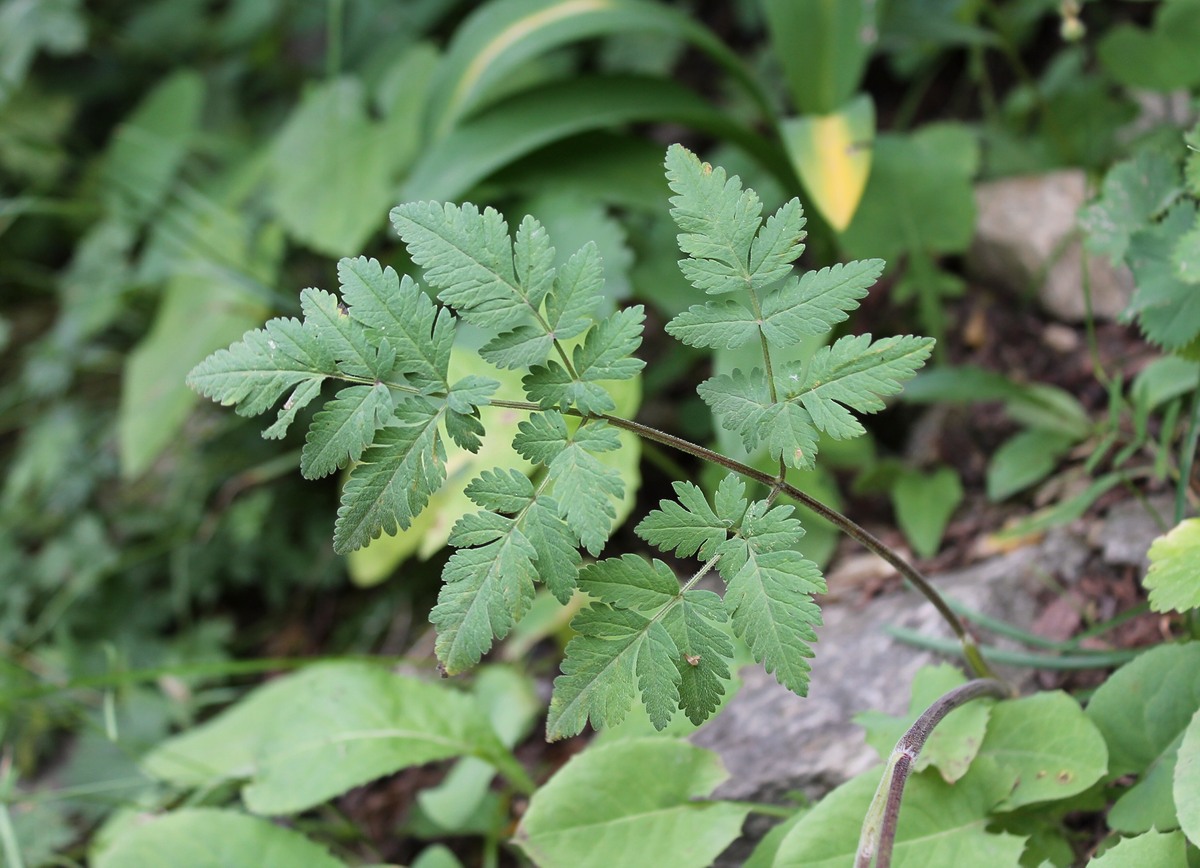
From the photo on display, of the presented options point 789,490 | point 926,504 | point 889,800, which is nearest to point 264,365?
point 789,490

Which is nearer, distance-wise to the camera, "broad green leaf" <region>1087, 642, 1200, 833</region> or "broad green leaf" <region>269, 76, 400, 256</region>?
"broad green leaf" <region>1087, 642, 1200, 833</region>

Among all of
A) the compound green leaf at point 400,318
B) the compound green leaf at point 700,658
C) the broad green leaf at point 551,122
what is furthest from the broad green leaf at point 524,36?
the compound green leaf at point 700,658

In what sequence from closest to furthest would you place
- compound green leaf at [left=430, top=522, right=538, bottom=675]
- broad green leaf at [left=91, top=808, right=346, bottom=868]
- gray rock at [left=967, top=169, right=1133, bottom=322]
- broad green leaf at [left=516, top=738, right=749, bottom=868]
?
1. compound green leaf at [left=430, top=522, right=538, bottom=675]
2. broad green leaf at [left=516, top=738, right=749, bottom=868]
3. broad green leaf at [left=91, top=808, right=346, bottom=868]
4. gray rock at [left=967, top=169, right=1133, bottom=322]

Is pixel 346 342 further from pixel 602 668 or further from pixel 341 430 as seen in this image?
pixel 602 668

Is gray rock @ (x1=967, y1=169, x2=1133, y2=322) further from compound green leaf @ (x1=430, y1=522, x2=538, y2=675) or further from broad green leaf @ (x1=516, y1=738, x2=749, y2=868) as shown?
compound green leaf @ (x1=430, y1=522, x2=538, y2=675)

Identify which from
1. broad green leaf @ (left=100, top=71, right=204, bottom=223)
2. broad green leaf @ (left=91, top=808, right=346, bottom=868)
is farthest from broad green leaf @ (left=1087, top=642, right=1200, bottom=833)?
broad green leaf @ (left=100, top=71, right=204, bottom=223)

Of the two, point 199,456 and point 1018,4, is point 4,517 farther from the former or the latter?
point 1018,4

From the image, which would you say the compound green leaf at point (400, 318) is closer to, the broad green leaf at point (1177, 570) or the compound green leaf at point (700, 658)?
the compound green leaf at point (700, 658)
